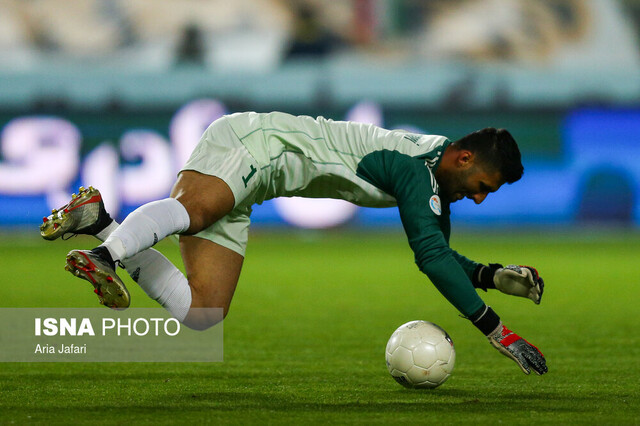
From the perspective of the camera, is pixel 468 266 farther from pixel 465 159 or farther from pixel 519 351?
pixel 519 351

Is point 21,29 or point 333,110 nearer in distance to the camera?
point 333,110

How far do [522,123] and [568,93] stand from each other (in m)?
3.66

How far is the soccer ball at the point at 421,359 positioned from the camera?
16.7 feet

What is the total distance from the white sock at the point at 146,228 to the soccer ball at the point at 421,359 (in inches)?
49.9

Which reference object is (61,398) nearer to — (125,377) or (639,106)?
(125,377)

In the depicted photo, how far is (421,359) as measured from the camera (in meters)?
5.08

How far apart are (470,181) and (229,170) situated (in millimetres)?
1239

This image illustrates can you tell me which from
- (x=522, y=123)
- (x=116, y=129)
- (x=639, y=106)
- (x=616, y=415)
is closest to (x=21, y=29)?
(x=116, y=129)

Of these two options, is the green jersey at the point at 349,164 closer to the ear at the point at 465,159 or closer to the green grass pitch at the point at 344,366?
the ear at the point at 465,159

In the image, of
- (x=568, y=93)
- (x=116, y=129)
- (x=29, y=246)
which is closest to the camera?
(x=29, y=246)

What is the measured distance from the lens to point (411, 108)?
66.2 ft

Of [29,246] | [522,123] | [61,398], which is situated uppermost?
[522,123]

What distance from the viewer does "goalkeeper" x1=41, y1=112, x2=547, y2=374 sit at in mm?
4812

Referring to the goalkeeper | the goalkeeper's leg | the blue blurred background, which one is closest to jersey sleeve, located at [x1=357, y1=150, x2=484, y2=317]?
the goalkeeper
